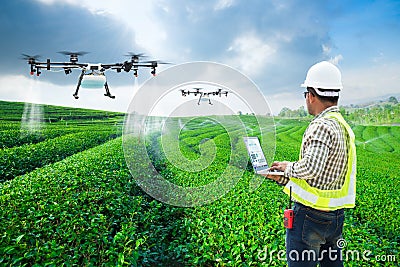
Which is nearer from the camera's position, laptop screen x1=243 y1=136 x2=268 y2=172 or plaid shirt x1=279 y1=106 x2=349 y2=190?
plaid shirt x1=279 y1=106 x2=349 y2=190

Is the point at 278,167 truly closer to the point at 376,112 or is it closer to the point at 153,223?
the point at 153,223

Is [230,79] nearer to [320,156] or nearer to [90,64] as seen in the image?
[320,156]

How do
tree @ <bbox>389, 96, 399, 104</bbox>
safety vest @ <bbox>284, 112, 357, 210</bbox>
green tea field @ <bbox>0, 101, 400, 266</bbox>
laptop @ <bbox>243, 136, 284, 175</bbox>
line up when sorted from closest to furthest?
safety vest @ <bbox>284, 112, 357, 210</bbox> → laptop @ <bbox>243, 136, 284, 175</bbox> → green tea field @ <bbox>0, 101, 400, 266</bbox> → tree @ <bbox>389, 96, 399, 104</bbox>

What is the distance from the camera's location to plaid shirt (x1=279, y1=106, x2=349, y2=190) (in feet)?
6.75

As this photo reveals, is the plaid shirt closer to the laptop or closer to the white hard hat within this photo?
the white hard hat

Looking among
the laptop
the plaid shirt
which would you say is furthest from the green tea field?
A: the plaid shirt

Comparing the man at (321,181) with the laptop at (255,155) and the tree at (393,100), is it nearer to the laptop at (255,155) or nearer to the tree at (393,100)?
the laptop at (255,155)

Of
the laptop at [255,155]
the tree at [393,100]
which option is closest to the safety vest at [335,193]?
the laptop at [255,155]

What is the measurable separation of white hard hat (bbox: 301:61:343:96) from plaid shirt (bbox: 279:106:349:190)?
18 cm

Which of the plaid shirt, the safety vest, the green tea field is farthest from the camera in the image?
the green tea field

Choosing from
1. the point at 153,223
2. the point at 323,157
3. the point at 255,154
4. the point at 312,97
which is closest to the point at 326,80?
the point at 312,97

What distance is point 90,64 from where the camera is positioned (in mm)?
6004

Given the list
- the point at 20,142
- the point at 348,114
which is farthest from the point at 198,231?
the point at 348,114

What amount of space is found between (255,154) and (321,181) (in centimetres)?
69
